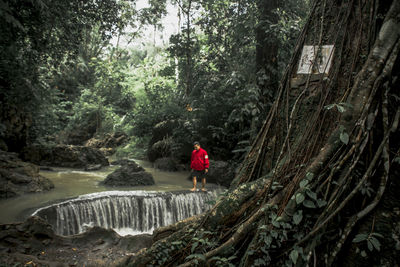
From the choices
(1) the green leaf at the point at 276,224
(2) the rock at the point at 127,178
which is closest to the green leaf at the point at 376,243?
(1) the green leaf at the point at 276,224

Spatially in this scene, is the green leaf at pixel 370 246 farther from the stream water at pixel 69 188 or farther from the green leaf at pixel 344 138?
the stream water at pixel 69 188

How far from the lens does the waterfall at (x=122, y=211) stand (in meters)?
7.27

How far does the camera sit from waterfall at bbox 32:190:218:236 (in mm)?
7273

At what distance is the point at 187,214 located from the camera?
875cm

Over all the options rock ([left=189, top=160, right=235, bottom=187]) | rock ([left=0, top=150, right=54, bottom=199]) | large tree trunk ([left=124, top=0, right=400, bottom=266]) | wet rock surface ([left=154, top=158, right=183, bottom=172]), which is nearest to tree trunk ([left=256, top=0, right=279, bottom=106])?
rock ([left=189, top=160, right=235, bottom=187])

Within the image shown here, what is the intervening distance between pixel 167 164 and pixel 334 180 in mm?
12595

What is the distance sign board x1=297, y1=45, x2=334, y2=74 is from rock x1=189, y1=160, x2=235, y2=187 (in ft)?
27.1

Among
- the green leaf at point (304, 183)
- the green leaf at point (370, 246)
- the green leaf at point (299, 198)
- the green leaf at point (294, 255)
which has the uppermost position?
the green leaf at point (304, 183)

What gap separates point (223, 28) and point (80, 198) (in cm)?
710

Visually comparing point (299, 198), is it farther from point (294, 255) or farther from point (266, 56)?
point (266, 56)

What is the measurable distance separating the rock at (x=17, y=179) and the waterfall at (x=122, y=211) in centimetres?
184

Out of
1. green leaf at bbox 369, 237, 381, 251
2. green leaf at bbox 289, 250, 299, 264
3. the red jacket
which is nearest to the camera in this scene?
green leaf at bbox 369, 237, 381, 251

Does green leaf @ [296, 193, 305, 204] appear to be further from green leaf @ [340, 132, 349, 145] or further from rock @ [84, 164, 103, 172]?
rock @ [84, 164, 103, 172]

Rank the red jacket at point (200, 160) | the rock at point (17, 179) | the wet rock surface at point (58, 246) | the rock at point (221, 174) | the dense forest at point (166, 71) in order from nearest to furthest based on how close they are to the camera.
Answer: the wet rock surface at point (58, 246), the dense forest at point (166, 71), the rock at point (17, 179), the red jacket at point (200, 160), the rock at point (221, 174)
